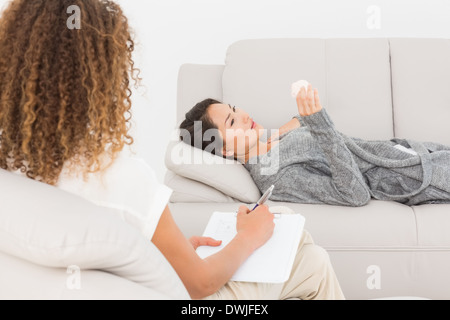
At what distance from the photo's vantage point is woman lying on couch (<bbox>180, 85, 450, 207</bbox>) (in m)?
1.95

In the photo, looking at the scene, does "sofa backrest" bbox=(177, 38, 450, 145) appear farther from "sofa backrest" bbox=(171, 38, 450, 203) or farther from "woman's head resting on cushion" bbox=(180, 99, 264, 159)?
"woman's head resting on cushion" bbox=(180, 99, 264, 159)

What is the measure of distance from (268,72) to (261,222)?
1356 mm

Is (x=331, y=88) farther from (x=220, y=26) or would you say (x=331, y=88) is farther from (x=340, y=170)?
(x=220, y=26)

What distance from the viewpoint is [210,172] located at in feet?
6.77

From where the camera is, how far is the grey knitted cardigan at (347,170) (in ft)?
6.40

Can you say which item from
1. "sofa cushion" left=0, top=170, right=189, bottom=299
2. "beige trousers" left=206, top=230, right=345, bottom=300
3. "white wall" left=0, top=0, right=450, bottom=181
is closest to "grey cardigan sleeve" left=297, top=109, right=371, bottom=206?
"beige trousers" left=206, top=230, right=345, bottom=300

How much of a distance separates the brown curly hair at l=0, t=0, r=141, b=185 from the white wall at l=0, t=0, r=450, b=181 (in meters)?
2.20

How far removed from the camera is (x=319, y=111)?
70.9 inches

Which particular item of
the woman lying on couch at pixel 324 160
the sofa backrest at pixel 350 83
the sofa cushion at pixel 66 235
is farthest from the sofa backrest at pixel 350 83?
the sofa cushion at pixel 66 235

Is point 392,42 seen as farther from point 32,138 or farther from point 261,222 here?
point 32,138

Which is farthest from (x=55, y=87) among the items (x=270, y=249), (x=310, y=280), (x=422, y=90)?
(x=422, y=90)

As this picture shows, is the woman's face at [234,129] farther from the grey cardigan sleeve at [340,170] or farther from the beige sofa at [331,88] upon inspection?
the grey cardigan sleeve at [340,170]
